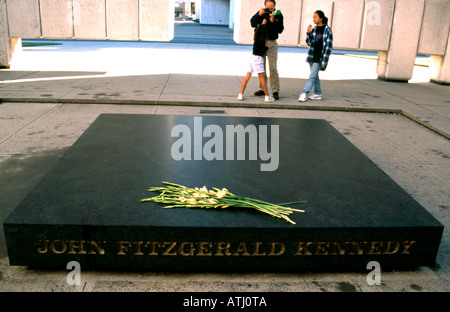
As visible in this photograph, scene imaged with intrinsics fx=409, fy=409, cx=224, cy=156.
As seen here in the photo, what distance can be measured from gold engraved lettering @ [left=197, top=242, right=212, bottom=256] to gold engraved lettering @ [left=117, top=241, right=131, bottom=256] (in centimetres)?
49

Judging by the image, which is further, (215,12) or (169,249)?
(215,12)

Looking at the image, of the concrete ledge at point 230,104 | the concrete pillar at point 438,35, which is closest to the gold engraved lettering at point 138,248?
the concrete ledge at point 230,104

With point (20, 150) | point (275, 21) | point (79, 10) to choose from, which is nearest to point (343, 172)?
point (20, 150)

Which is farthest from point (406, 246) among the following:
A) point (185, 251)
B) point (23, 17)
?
point (23, 17)

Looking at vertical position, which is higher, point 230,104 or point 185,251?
point 230,104

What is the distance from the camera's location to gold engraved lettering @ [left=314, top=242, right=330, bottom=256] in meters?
2.95

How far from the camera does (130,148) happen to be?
424 centimetres

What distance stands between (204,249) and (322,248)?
2.81ft

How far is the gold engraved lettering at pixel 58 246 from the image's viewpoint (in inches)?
112

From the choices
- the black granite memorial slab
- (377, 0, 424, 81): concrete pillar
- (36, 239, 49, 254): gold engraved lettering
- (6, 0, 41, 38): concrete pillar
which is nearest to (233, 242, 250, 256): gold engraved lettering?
the black granite memorial slab

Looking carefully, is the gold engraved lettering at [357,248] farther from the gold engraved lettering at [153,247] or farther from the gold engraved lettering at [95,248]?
the gold engraved lettering at [95,248]

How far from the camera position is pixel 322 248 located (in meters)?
2.97

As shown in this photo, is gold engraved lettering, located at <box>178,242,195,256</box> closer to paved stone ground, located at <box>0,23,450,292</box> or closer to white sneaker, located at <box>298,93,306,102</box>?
paved stone ground, located at <box>0,23,450,292</box>

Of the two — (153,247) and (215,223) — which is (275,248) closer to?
(215,223)
